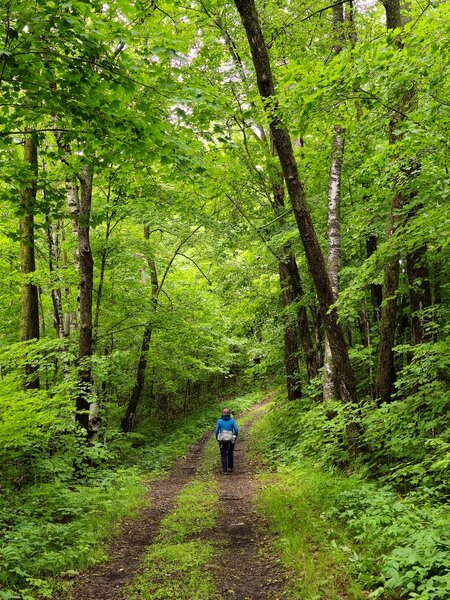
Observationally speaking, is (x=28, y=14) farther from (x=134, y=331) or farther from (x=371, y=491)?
(x=134, y=331)

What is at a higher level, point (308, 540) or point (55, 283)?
point (55, 283)

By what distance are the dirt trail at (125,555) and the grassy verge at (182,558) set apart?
0.16 m

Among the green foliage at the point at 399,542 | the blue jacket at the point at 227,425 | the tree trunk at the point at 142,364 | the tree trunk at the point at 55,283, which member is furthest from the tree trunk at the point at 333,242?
the tree trunk at the point at 142,364

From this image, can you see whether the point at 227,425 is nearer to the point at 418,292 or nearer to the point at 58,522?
the point at 58,522

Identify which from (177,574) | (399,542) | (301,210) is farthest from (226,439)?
(399,542)

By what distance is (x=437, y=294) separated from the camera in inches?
454

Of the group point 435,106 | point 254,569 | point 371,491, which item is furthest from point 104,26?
point 371,491

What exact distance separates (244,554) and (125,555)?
1669mm

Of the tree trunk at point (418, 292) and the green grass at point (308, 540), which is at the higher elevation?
the tree trunk at point (418, 292)

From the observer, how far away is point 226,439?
11969 mm

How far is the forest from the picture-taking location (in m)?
4.73

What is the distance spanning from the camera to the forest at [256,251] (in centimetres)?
473

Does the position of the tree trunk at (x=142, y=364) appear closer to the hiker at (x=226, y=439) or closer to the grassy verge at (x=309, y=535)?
the hiker at (x=226, y=439)

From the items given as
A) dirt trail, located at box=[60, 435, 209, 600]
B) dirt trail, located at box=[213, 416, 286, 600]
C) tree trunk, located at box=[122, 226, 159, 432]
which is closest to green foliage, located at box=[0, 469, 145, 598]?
dirt trail, located at box=[60, 435, 209, 600]
